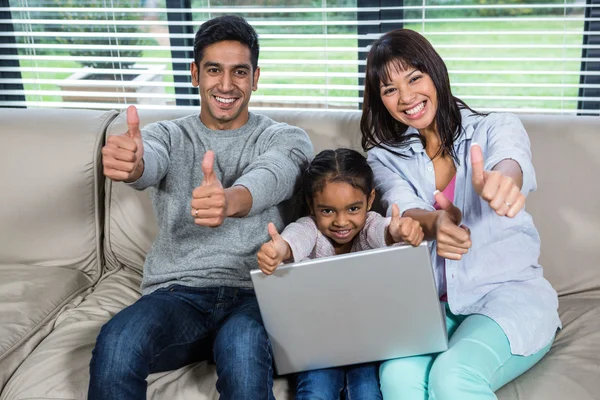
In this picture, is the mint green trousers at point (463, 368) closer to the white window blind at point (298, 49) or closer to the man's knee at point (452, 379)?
the man's knee at point (452, 379)

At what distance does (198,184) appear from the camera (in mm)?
1650

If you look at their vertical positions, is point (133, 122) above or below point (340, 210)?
above

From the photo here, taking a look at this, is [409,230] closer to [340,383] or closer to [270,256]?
[270,256]

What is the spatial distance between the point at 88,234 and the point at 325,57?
1.09 meters

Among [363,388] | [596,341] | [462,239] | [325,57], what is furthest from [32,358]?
[325,57]

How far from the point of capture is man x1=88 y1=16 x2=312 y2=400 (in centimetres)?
136

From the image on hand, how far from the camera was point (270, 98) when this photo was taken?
2678 mm

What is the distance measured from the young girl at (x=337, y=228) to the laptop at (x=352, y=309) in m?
0.05

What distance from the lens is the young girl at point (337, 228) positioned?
1386mm

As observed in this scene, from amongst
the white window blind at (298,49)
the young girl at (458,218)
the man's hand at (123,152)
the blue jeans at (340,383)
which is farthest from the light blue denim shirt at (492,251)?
the white window blind at (298,49)

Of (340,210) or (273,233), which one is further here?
(340,210)

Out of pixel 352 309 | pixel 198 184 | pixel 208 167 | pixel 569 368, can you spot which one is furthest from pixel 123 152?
pixel 569 368

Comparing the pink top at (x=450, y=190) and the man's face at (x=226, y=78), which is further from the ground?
the man's face at (x=226, y=78)

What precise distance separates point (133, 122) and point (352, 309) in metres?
0.54
